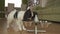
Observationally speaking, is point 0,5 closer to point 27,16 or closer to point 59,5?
point 27,16

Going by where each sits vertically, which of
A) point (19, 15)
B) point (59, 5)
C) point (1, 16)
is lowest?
point (1, 16)

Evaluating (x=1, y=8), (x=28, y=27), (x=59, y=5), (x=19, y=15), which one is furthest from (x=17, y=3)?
(x=59, y=5)

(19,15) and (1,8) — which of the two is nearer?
(19,15)

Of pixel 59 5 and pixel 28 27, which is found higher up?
pixel 59 5

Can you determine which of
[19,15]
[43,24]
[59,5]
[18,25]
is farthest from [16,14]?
[59,5]

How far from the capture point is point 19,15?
3.63 m

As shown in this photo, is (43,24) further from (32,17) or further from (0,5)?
(0,5)

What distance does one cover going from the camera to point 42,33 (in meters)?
3.46

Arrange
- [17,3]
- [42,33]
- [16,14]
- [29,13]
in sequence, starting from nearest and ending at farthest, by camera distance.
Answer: [29,13] < [42,33] < [16,14] < [17,3]

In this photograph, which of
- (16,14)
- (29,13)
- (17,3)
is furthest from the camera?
(17,3)

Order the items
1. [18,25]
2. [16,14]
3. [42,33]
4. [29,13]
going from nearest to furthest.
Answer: [29,13], [42,33], [16,14], [18,25]

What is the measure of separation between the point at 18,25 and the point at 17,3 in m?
5.80

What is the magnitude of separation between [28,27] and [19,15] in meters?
0.90

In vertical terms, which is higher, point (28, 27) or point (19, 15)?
point (19, 15)
